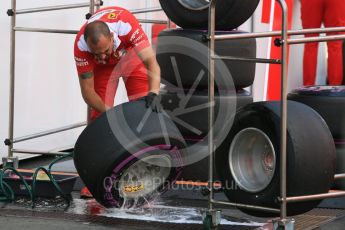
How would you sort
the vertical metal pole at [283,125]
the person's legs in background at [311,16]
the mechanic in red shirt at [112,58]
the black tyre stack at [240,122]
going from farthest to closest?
the person's legs in background at [311,16] → the mechanic in red shirt at [112,58] → the black tyre stack at [240,122] → the vertical metal pole at [283,125]

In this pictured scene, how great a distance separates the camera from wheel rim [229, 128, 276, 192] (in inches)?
200

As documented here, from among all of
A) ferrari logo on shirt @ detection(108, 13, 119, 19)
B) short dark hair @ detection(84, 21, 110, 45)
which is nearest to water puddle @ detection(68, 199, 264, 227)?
short dark hair @ detection(84, 21, 110, 45)

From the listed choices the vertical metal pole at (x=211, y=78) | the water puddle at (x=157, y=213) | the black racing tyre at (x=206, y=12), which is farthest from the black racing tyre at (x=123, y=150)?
the black racing tyre at (x=206, y=12)

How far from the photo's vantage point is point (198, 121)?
643cm

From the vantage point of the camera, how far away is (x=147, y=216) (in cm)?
555

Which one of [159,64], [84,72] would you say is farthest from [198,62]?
[84,72]

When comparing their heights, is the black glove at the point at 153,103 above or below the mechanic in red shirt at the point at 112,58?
below

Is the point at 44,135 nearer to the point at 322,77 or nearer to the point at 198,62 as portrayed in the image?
the point at 198,62

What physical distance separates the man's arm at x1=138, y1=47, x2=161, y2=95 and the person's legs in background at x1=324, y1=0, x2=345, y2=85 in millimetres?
2951

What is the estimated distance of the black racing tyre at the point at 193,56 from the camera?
639cm

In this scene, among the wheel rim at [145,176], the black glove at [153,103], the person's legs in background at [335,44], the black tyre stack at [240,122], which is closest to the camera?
the black tyre stack at [240,122]

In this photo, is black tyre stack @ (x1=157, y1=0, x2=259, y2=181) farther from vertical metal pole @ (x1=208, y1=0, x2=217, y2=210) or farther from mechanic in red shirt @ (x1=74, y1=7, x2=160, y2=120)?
vertical metal pole @ (x1=208, y1=0, x2=217, y2=210)

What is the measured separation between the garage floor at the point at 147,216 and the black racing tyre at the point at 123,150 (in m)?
0.19

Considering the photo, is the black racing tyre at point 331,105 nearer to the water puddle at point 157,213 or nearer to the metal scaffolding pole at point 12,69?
the water puddle at point 157,213
